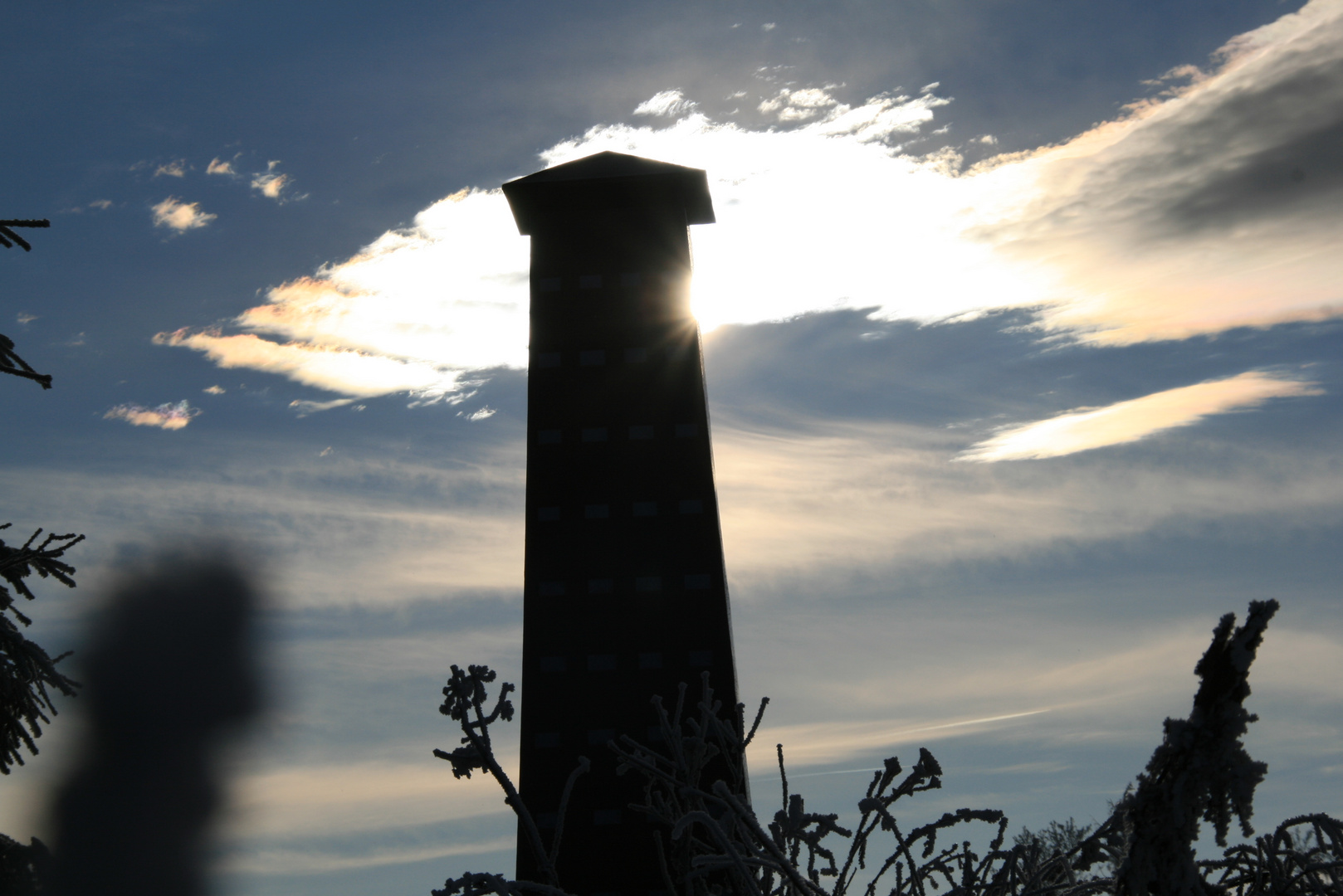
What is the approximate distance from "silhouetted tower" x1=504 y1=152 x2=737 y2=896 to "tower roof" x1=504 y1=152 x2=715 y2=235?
4cm

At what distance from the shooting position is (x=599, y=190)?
2516cm

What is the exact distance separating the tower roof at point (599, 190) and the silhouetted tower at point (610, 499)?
4 centimetres

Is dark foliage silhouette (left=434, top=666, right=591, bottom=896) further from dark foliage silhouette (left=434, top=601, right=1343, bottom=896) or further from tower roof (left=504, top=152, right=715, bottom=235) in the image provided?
tower roof (left=504, top=152, right=715, bottom=235)

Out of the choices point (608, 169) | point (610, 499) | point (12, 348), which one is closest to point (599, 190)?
point (608, 169)

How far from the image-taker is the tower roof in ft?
82.1

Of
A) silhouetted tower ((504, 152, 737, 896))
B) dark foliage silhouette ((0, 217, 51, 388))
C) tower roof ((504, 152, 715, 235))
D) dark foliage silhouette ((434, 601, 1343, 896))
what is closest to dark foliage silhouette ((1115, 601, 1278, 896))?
dark foliage silhouette ((434, 601, 1343, 896))

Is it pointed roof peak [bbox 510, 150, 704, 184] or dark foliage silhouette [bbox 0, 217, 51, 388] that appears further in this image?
pointed roof peak [bbox 510, 150, 704, 184]

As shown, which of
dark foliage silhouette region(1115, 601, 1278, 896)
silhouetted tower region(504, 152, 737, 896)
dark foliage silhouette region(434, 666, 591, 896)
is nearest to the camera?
dark foliage silhouette region(1115, 601, 1278, 896)

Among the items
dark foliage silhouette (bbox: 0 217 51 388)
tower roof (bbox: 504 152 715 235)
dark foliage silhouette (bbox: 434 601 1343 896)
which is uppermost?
tower roof (bbox: 504 152 715 235)

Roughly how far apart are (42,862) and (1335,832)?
38.4m

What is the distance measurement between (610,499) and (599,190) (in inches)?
333

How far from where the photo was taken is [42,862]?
104ft

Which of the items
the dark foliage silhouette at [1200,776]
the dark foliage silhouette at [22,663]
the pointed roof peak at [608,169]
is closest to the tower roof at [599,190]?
the pointed roof peak at [608,169]

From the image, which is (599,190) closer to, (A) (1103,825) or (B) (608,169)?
(B) (608,169)
